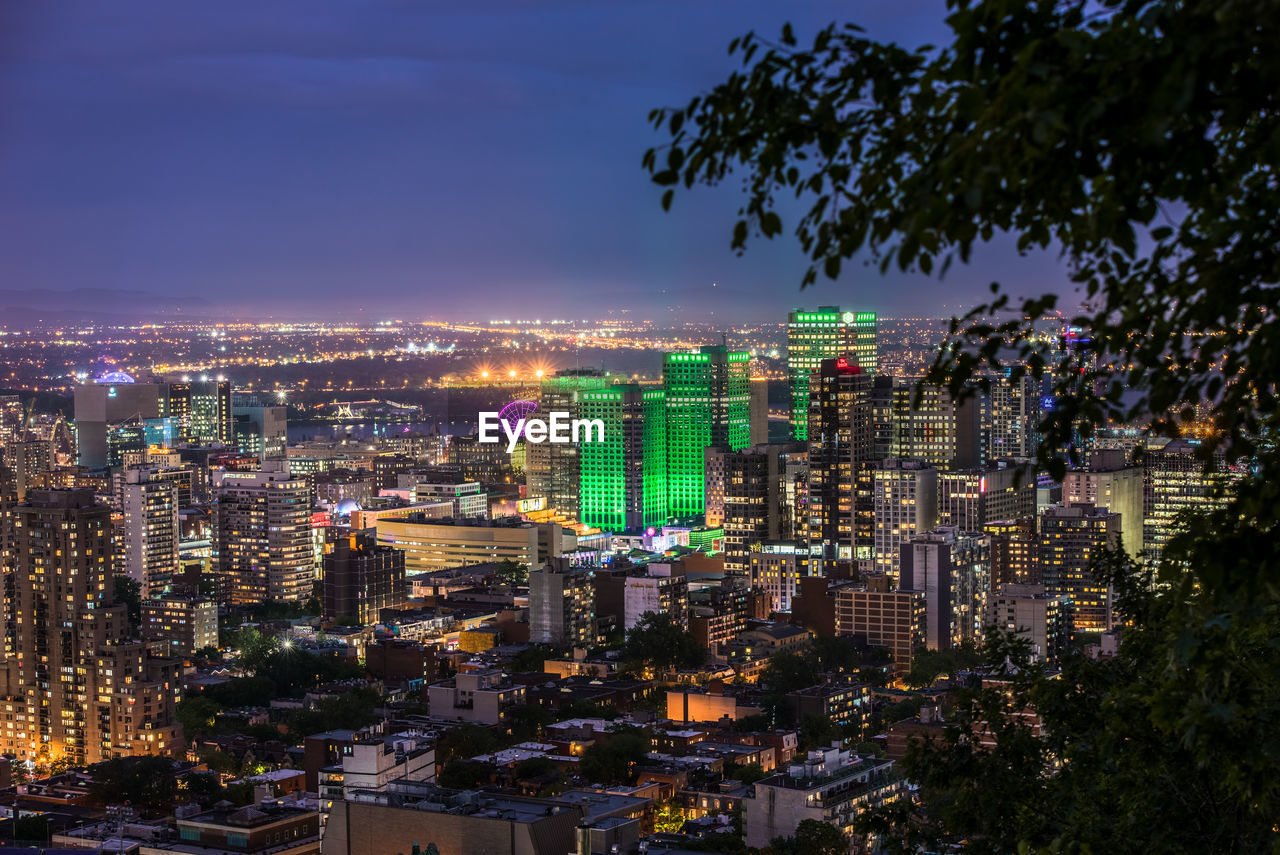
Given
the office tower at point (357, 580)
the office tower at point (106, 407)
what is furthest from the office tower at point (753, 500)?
the office tower at point (106, 407)

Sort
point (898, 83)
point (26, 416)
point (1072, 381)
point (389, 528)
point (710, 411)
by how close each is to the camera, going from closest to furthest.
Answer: point (898, 83), point (1072, 381), point (389, 528), point (710, 411), point (26, 416)

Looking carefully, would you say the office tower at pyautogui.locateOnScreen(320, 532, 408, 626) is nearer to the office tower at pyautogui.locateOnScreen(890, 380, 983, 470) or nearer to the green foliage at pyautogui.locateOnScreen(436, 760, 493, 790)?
the office tower at pyautogui.locateOnScreen(890, 380, 983, 470)

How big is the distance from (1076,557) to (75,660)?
19817 mm

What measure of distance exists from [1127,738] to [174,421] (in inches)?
2708

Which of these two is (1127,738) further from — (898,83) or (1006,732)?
(898,83)

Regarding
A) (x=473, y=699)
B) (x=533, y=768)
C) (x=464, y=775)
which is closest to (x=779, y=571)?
(x=473, y=699)

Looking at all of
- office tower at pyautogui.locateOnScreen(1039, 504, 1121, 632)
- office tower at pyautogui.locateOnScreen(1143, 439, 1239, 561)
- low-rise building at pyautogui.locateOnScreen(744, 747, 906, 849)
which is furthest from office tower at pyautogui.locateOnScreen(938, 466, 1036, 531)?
low-rise building at pyautogui.locateOnScreen(744, 747, 906, 849)

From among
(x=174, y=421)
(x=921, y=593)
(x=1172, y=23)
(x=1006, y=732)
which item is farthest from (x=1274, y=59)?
(x=174, y=421)

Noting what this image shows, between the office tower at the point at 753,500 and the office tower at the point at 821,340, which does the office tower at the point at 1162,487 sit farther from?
the office tower at the point at 821,340

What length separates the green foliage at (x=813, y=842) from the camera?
60.3ft

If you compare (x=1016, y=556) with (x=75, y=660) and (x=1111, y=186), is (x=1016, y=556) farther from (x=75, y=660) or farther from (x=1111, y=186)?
(x=1111, y=186)

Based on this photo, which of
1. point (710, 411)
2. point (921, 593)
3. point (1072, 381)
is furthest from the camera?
point (710, 411)

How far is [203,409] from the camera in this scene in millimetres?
74500

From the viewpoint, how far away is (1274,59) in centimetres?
273
